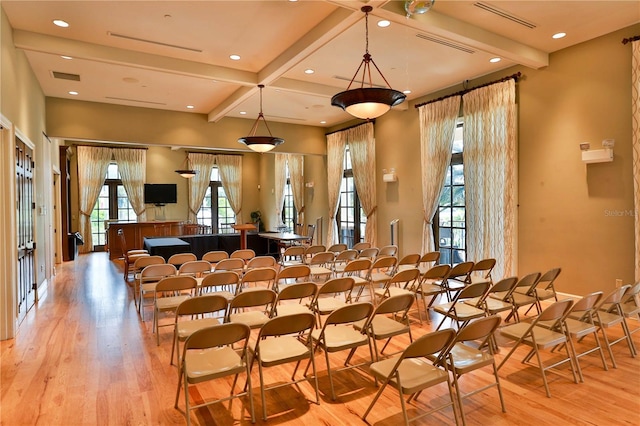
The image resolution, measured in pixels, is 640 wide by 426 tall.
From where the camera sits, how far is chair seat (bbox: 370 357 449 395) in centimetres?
234

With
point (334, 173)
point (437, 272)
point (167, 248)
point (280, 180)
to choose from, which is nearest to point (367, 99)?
point (437, 272)

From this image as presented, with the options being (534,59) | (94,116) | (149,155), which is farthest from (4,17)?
(149,155)

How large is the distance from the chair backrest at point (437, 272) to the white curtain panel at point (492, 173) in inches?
85.6

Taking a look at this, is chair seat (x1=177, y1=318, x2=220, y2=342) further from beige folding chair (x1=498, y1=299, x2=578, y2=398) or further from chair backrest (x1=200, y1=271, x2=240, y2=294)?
beige folding chair (x1=498, y1=299, x2=578, y2=398)

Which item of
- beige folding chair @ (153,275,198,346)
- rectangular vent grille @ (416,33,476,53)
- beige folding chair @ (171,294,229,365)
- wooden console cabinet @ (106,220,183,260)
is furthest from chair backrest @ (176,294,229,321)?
wooden console cabinet @ (106,220,183,260)

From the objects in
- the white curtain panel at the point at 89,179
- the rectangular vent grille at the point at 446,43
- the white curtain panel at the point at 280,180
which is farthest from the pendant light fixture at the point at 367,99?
the white curtain panel at the point at 89,179

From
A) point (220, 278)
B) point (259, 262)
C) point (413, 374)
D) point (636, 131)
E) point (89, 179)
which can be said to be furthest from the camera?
point (89, 179)

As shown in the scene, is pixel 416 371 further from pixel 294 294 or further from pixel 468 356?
pixel 294 294

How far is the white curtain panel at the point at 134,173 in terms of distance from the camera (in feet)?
41.5

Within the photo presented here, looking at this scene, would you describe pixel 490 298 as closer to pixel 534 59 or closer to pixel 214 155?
pixel 534 59

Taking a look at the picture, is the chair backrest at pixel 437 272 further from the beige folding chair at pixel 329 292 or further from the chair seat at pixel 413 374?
the chair seat at pixel 413 374

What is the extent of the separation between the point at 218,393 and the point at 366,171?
7087 millimetres

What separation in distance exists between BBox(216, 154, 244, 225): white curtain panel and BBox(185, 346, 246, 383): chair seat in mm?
12046

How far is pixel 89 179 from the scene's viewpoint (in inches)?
481
